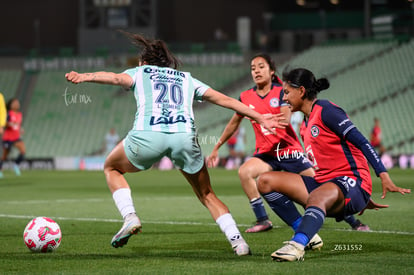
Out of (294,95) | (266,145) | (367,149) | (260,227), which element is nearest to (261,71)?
(266,145)

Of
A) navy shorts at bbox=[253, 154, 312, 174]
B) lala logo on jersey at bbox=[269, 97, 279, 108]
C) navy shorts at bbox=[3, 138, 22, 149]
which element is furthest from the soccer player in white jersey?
navy shorts at bbox=[3, 138, 22, 149]

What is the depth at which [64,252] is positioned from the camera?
7527mm

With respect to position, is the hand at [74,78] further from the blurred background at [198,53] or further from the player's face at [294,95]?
the blurred background at [198,53]

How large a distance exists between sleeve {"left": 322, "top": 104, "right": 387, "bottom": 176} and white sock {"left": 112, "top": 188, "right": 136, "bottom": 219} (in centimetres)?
190

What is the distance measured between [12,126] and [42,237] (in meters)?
18.4

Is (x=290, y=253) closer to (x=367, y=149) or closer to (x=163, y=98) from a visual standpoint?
(x=367, y=149)

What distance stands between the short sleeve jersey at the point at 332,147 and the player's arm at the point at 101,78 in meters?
1.68

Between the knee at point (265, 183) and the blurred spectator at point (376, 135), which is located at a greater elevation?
the knee at point (265, 183)

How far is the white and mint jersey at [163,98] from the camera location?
22.7 ft

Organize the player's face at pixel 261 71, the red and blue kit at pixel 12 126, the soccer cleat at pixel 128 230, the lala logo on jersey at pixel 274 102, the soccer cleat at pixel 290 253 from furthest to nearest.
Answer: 1. the red and blue kit at pixel 12 126
2. the lala logo on jersey at pixel 274 102
3. the player's face at pixel 261 71
4. the soccer cleat at pixel 128 230
5. the soccer cleat at pixel 290 253

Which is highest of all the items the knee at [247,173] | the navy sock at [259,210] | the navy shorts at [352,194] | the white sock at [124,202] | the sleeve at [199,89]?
the sleeve at [199,89]

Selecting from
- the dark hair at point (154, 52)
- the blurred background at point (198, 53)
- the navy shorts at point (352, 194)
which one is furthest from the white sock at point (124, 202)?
the blurred background at point (198, 53)

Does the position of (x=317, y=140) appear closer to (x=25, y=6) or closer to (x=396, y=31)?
(x=396, y=31)

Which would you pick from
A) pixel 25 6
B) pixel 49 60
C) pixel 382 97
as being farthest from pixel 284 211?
pixel 25 6
